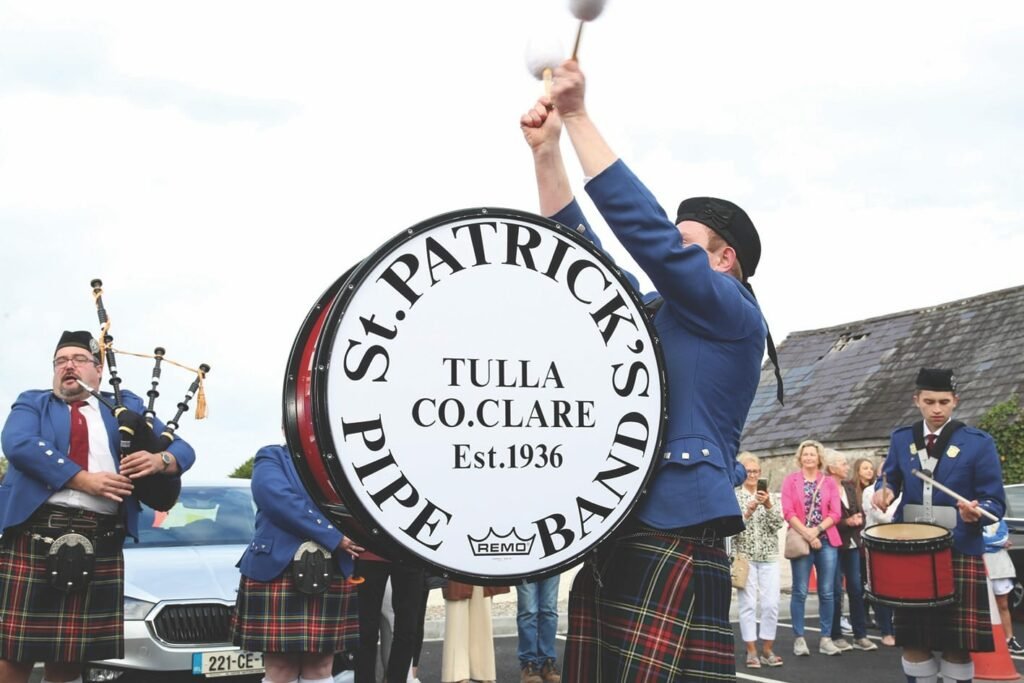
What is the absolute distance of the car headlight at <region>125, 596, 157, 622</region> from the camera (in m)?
5.62

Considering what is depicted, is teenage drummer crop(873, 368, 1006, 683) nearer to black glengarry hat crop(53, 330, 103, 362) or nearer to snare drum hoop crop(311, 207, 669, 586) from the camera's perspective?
snare drum hoop crop(311, 207, 669, 586)

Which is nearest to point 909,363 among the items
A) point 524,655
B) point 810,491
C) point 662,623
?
point 810,491

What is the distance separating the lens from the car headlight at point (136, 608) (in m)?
5.62

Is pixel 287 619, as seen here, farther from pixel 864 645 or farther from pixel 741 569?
pixel 864 645

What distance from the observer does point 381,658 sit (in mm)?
6262

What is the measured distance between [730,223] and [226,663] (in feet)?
13.2

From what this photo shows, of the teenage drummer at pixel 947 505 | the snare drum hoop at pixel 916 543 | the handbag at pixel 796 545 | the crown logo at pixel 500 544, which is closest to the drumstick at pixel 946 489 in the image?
the teenage drummer at pixel 947 505

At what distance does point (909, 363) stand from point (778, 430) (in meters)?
3.03

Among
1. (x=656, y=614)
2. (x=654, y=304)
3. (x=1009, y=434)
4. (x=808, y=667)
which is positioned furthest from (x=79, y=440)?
(x=1009, y=434)

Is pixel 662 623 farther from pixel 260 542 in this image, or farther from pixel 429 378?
pixel 260 542

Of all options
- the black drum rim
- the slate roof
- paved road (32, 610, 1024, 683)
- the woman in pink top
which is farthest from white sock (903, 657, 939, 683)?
the slate roof

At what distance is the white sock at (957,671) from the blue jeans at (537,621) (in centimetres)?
258

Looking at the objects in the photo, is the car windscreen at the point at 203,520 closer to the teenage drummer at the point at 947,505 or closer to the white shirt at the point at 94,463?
the white shirt at the point at 94,463

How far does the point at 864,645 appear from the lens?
8.95m
